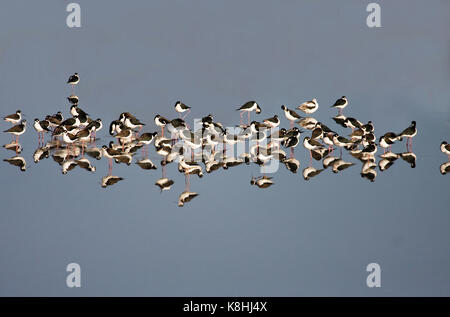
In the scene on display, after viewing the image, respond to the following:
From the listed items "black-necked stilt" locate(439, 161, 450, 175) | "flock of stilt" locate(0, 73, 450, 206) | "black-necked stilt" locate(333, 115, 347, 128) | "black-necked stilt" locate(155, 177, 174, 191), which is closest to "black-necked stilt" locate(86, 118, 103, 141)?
"flock of stilt" locate(0, 73, 450, 206)

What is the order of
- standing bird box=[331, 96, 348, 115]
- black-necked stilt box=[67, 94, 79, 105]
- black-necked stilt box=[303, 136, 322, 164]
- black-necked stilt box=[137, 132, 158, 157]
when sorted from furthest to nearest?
black-necked stilt box=[67, 94, 79, 105] → standing bird box=[331, 96, 348, 115] → black-necked stilt box=[303, 136, 322, 164] → black-necked stilt box=[137, 132, 158, 157]

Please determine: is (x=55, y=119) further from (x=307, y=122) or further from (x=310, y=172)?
(x=310, y=172)

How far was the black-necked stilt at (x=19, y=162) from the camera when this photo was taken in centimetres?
718

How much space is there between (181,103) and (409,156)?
2.13 meters

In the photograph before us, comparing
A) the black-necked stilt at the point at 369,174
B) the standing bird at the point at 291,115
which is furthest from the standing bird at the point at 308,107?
the black-necked stilt at the point at 369,174

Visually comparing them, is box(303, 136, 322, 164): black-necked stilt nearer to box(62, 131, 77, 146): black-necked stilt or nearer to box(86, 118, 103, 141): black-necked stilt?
box(86, 118, 103, 141): black-necked stilt

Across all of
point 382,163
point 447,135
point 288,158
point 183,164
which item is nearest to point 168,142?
point 183,164

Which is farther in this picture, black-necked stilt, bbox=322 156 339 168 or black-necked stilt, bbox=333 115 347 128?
black-necked stilt, bbox=333 115 347 128

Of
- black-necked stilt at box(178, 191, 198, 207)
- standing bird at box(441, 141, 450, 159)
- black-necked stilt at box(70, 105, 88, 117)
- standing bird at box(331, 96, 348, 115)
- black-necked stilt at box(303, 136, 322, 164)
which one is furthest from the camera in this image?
standing bird at box(331, 96, 348, 115)

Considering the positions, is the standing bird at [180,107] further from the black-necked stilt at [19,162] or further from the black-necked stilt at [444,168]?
the black-necked stilt at [444,168]

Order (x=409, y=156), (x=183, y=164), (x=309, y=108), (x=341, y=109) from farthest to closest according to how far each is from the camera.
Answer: (x=341, y=109) → (x=309, y=108) → (x=409, y=156) → (x=183, y=164)

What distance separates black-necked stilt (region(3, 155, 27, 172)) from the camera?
283 inches

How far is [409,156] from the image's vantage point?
733 cm

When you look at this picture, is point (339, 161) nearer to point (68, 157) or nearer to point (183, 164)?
point (183, 164)
